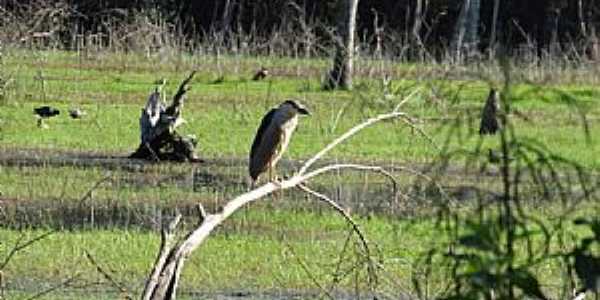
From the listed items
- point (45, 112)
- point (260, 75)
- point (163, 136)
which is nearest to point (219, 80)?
point (260, 75)

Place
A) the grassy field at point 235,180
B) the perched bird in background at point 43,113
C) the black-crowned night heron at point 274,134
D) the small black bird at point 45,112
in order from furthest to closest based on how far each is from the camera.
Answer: the small black bird at point 45,112 < the perched bird in background at point 43,113 < the black-crowned night heron at point 274,134 < the grassy field at point 235,180

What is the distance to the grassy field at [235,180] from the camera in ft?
16.7

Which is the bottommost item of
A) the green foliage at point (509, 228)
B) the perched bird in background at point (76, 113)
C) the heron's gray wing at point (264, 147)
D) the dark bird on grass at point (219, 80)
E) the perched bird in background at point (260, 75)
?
the dark bird on grass at point (219, 80)

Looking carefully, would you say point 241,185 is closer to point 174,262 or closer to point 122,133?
point 122,133

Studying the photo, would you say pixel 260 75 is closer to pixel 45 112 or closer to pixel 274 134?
pixel 45 112

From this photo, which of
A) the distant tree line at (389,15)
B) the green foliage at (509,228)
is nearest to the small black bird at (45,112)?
the distant tree line at (389,15)

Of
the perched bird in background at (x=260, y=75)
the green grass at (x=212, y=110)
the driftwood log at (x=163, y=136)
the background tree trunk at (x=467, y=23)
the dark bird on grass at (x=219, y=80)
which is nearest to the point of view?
the driftwood log at (x=163, y=136)

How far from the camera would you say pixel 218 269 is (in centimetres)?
1137

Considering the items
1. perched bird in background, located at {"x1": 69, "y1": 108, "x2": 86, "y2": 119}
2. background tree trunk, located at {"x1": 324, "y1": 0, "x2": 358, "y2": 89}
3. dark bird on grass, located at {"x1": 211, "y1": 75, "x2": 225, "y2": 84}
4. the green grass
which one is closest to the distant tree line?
the green grass

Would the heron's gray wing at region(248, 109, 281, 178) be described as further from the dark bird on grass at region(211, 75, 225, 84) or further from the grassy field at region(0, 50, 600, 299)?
the dark bird on grass at region(211, 75, 225, 84)

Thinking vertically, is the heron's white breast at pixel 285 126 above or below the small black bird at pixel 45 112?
above

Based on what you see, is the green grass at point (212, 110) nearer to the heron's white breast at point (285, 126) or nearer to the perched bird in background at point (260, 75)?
the perched bird in background at point (260, 75)

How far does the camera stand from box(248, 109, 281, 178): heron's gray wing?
11.7m

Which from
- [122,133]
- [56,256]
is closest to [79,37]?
[122,133]
